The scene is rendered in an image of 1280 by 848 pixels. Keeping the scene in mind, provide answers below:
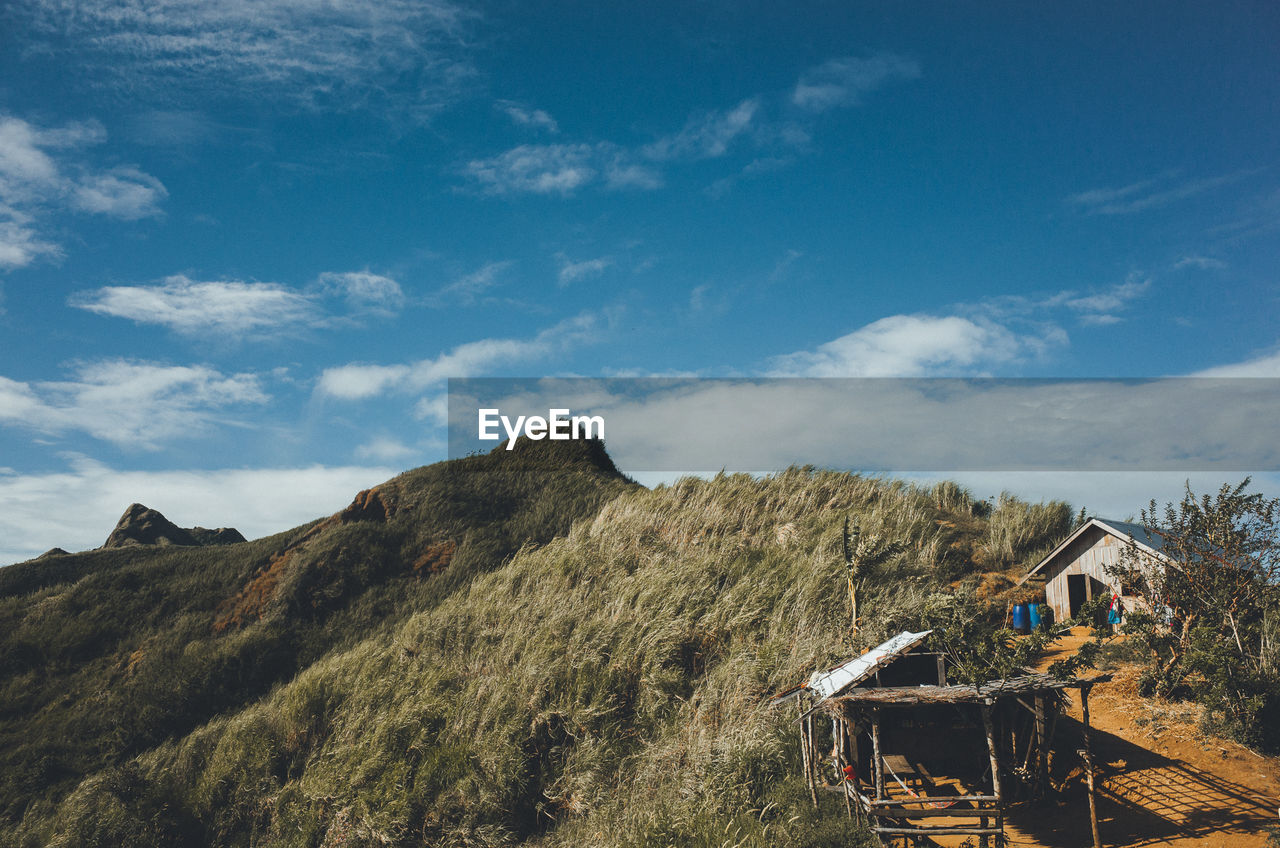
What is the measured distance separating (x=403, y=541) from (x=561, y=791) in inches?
703

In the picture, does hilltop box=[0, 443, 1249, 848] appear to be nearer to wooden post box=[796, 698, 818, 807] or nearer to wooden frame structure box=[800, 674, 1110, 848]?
wooden post box=[796, 698, 818, 807]

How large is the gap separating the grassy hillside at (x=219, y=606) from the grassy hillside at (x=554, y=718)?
67cm

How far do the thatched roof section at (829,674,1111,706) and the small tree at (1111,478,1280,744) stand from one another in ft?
16.3

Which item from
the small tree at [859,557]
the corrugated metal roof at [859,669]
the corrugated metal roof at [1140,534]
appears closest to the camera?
the corrugated metal roof at [859,669]

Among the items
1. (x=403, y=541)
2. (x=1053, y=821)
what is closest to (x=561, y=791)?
(x=1053, y=821)

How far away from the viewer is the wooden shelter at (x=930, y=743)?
11711 mm

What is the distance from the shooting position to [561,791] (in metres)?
15.6

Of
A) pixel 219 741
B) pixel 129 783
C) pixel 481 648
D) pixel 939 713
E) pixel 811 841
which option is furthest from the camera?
pixel 481 648

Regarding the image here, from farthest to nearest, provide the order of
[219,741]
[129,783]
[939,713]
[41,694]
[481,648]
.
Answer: [41,694]
[481,648]
[219,741]
[129,783]
[939,713]

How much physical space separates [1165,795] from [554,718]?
12756mm

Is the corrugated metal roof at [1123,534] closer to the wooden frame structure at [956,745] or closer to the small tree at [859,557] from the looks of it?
the small tree at [859,557]

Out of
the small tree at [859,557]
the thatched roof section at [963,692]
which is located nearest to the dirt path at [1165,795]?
the thatched roof section at [963,692]

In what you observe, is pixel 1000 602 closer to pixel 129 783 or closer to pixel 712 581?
pixel 712 581

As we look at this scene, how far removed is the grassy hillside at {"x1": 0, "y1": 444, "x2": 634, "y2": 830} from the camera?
813 inches
